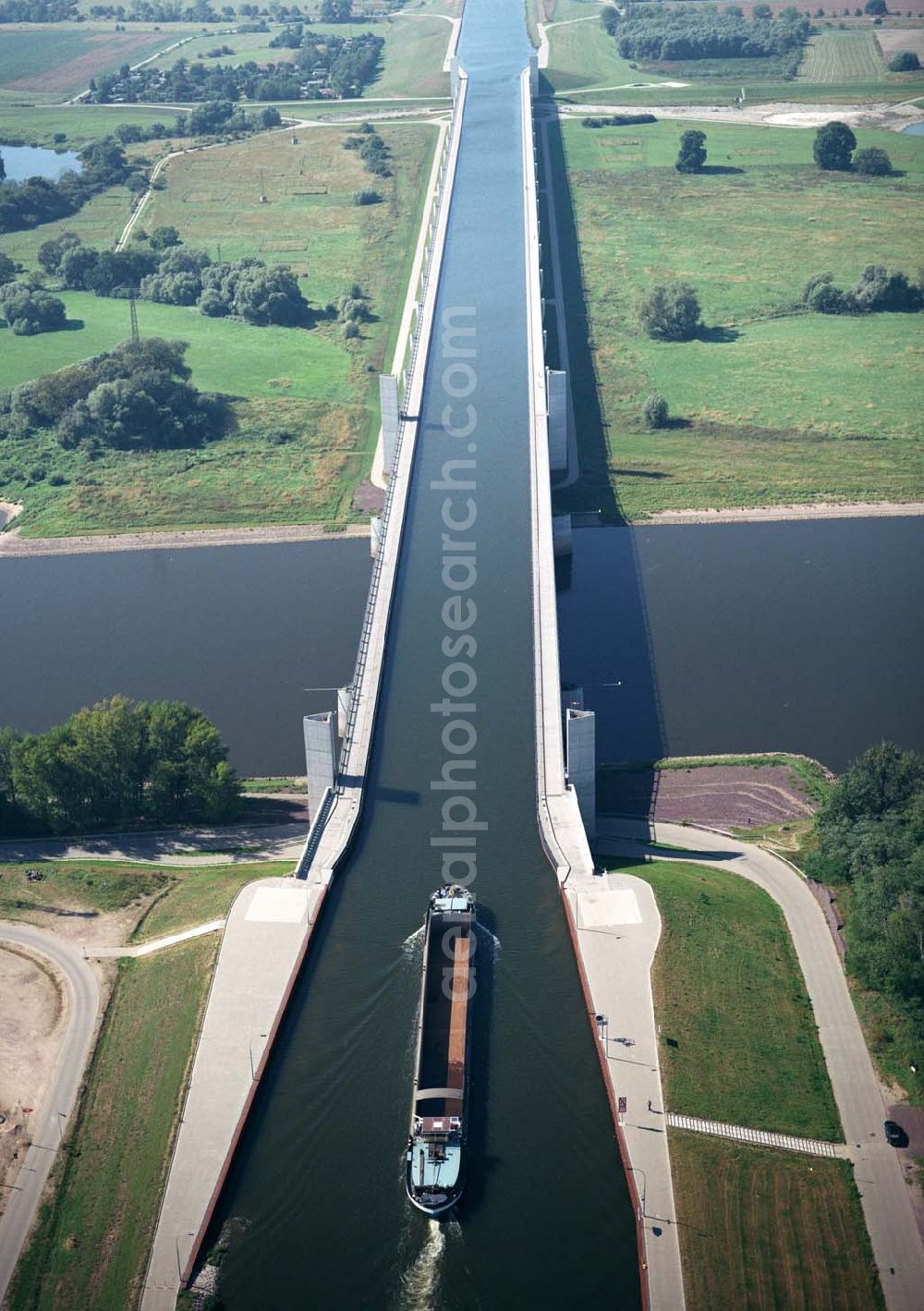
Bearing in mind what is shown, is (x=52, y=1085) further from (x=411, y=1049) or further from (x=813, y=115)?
(x=813, y=115)

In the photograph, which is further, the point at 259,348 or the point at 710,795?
the point at 259,348

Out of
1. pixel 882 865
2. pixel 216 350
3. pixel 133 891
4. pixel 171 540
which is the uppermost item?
pixel 216 350

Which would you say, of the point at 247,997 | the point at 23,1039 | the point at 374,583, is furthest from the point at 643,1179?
the point at 374,583

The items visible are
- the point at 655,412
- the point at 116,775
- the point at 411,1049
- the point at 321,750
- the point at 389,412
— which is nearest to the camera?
the point at 411,1049

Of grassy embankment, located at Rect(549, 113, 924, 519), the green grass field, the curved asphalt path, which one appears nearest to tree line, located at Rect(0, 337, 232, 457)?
grassy embankment, located at Rect(549, 113, 924, 519)

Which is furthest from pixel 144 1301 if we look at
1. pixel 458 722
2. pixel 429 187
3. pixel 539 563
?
pixel 429 187
